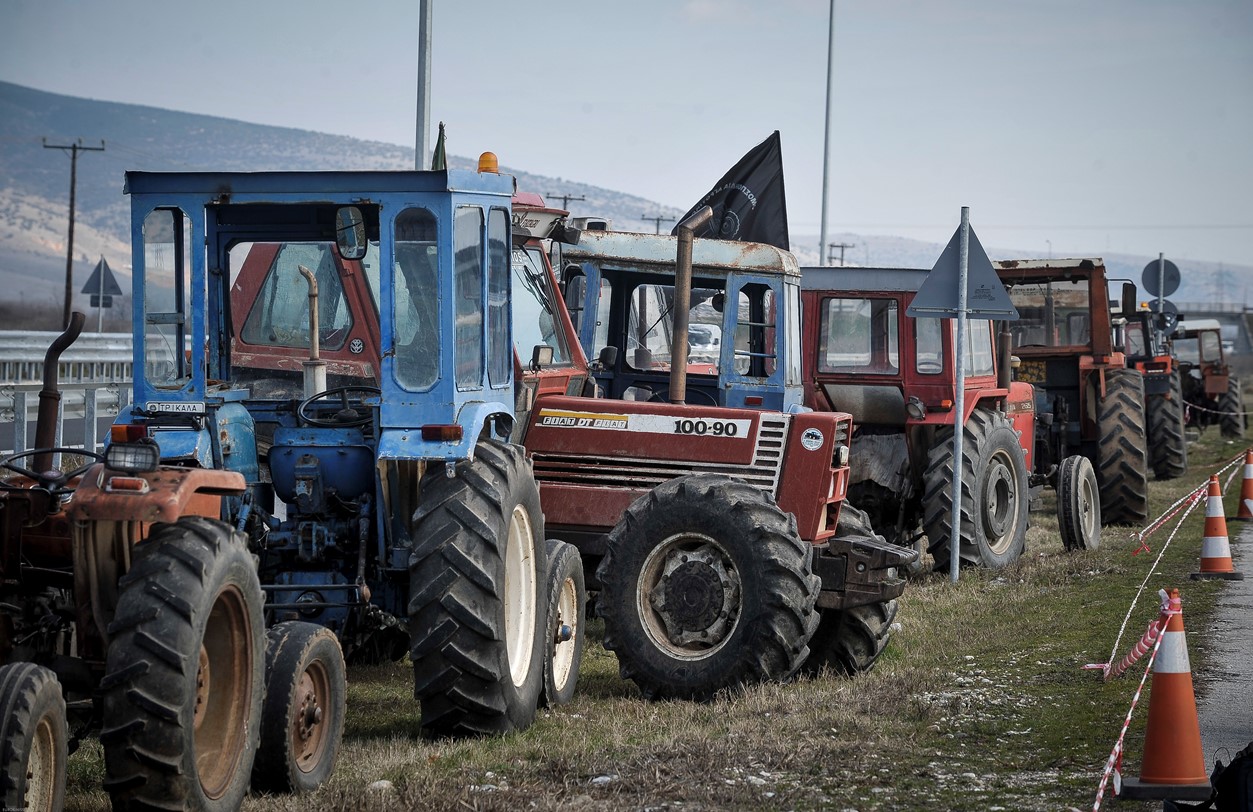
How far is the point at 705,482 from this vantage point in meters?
8.59

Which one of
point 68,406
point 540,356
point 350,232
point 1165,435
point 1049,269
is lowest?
point 1165,435

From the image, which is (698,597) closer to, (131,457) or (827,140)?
(131,457)

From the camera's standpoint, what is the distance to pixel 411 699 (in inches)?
320

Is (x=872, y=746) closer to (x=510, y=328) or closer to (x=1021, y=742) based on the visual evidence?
(x=1021, y=742)

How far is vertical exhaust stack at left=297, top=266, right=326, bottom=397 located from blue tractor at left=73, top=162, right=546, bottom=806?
1 centimetres

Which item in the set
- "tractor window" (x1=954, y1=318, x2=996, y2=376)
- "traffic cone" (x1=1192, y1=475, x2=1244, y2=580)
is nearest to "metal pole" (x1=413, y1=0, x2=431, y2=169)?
"tractor window" (x1=954, y1=318, x2=996, y2=376)

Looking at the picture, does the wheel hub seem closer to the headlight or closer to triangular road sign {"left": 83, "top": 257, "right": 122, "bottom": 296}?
the headlight

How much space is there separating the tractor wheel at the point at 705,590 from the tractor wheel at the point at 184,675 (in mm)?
3135

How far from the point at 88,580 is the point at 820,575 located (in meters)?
4.64

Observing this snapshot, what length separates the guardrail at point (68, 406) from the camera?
14531 mm

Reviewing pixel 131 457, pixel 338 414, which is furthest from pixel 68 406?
pixel 131 457

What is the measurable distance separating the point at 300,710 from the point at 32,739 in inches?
57.9

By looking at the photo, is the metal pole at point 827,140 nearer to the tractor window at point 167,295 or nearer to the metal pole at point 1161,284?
the metal pole at point 1161,284

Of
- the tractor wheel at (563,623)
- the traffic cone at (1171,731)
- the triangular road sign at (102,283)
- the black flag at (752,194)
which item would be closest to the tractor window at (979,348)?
the black flag at (752,194)
